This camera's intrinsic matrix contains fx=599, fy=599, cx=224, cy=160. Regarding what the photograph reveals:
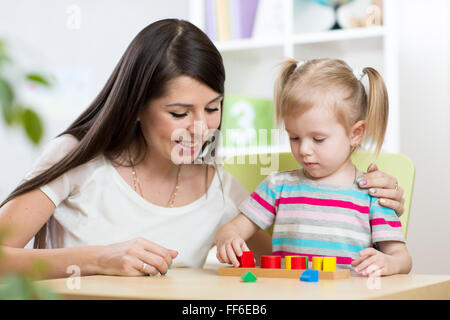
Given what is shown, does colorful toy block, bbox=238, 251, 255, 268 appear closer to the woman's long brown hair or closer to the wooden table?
the wooden table

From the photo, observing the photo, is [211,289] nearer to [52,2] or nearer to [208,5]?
[52,2]

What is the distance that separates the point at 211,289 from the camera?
89 cm

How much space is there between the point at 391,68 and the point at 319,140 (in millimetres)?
1177

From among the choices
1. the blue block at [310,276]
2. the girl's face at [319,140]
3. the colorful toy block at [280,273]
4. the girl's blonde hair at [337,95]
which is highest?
the girl's blonde hair at [337,95]

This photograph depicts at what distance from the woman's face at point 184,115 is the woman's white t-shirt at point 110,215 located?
0.58 ft

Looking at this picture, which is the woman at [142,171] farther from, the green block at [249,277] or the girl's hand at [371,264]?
the green block at [249,277]

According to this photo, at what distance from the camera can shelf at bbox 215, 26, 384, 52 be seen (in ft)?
8.05

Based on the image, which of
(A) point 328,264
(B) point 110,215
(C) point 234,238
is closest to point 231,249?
(C) point 234,238

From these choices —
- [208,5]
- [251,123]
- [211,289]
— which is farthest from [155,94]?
[208,5]

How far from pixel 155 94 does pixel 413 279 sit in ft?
2.30

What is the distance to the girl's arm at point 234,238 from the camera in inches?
48.1

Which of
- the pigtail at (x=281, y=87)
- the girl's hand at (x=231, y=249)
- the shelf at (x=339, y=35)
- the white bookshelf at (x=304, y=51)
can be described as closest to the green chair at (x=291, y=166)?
the pigtail at (x=281, y=87)

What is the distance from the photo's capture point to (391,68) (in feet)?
7.72

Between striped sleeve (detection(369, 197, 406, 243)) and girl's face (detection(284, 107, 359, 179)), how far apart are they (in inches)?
4.8
